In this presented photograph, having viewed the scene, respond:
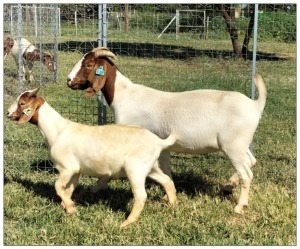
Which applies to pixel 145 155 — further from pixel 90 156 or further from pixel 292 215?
pixel 292 215

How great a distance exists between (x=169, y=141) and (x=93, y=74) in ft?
3.83

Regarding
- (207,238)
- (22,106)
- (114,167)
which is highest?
(22,106)

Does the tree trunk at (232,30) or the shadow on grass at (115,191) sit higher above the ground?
the tree trunk at (232,30)

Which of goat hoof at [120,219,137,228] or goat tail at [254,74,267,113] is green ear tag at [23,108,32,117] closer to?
goat hoof at [120,219,137,228]

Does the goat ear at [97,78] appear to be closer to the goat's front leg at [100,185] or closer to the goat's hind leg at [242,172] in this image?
the goat's front leg at [100,185]

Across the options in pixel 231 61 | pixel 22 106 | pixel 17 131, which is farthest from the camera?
pixel 231 61

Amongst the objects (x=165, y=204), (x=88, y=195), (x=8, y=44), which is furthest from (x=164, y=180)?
(x=8, y=44)

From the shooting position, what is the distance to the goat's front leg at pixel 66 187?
15.7 ft

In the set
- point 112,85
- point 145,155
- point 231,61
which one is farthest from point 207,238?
point 231,61

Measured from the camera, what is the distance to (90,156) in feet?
15.4

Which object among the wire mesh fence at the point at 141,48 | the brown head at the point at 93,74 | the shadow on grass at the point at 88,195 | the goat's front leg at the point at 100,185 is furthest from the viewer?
the wire mesh fence at the point at 141,48

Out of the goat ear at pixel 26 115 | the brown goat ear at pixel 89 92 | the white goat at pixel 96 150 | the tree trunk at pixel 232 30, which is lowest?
the white goat at pixel 96 150

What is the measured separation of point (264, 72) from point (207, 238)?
27.0 ft

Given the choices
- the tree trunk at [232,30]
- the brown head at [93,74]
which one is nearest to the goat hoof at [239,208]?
the brown head at [93,74]
